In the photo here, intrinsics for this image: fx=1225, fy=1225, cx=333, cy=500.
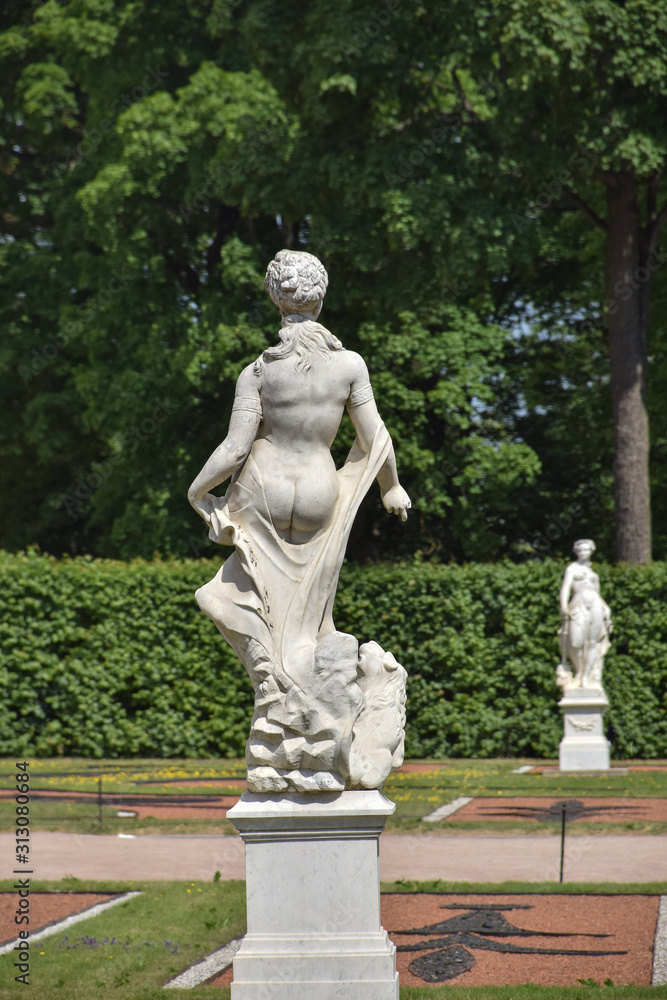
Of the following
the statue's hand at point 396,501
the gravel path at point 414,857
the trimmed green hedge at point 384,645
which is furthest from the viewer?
the trimmed green hedge at point 384,645

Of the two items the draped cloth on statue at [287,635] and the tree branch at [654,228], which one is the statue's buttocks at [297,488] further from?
the tree branch at [654,228]

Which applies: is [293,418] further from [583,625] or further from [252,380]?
[583,625]

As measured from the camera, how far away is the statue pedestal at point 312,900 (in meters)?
5.22

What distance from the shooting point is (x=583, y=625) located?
16.6 m

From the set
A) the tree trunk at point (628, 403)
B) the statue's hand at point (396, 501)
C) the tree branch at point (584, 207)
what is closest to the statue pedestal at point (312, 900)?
the statue's hand at point (396, 501)

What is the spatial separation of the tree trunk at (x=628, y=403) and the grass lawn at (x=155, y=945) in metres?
10.9

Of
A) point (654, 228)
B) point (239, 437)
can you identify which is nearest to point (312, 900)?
point (239, 437)

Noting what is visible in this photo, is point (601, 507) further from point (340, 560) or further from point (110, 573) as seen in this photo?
point (340, 560)

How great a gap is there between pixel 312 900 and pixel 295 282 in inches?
109

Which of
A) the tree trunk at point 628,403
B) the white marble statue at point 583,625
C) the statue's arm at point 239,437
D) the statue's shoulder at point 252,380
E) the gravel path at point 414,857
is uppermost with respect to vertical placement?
the tree trunk at point 628,403

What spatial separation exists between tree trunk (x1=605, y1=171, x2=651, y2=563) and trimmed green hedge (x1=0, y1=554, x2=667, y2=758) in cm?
103

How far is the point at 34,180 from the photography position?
981 inches

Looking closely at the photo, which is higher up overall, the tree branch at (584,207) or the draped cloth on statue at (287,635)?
the tree branch at (584,207)

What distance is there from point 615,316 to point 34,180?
12.5 metres
